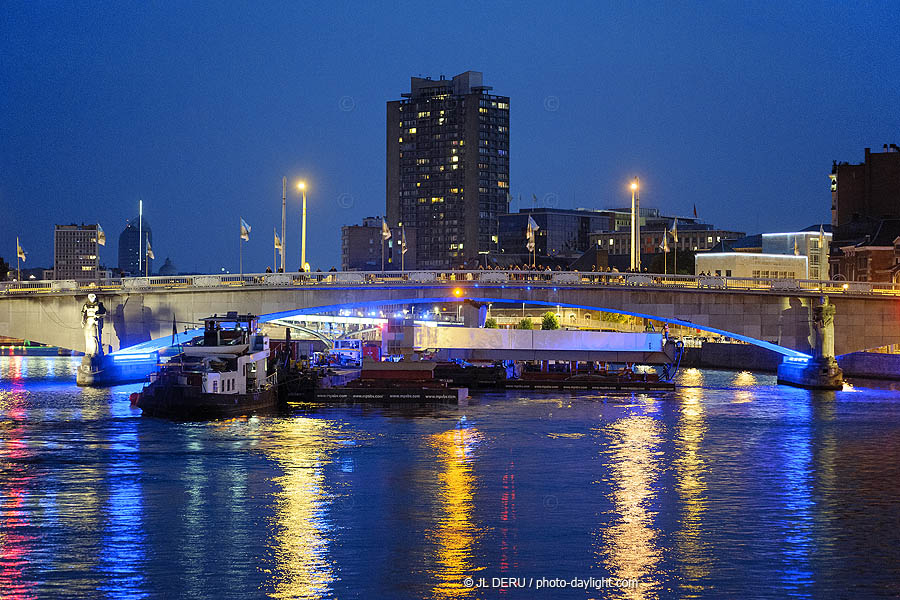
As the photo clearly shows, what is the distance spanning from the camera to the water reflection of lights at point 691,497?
119ft

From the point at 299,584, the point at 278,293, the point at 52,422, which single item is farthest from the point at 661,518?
the point at 278,293

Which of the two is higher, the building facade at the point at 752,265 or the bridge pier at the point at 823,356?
the building facade at the point at 752,265

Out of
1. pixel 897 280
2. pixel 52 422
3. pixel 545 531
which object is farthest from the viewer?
pixel 897 280

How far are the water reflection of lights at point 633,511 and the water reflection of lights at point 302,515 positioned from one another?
911cm

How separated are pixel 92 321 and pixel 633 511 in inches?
2492

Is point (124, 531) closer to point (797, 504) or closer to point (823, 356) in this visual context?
point (797, 504)

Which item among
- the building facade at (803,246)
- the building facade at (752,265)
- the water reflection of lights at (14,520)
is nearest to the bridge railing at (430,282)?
the water reflection of lights at (14,520)

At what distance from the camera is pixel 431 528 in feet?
136

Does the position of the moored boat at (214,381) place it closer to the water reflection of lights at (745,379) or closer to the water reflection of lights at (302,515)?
the water reflection of lights at (302,515)

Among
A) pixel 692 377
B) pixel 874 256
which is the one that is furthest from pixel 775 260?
pixel 692 377

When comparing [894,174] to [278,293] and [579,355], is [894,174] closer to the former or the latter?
[579,355]

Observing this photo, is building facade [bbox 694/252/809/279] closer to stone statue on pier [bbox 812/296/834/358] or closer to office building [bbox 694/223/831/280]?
office building [bbox 694/223/831/280]

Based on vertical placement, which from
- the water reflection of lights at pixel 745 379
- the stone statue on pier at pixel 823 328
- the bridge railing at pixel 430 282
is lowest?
the water reflection of lights at pixel 745 379

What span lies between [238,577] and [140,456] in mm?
24283
